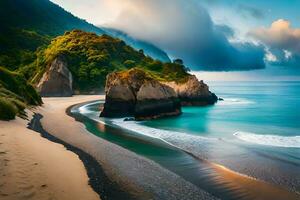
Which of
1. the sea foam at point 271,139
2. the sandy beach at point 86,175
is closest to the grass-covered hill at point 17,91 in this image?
the sandy beach at point 86,175

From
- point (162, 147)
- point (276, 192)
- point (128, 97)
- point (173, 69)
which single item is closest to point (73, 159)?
point (162, 147)

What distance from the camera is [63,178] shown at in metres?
15.3

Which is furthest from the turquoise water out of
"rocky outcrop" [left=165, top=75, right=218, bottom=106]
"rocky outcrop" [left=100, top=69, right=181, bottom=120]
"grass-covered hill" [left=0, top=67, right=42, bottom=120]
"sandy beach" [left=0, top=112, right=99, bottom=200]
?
"rocky outcrop" [left=165, top=75, right=218, bottom=106]

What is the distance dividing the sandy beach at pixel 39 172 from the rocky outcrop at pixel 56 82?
71511 millimetres

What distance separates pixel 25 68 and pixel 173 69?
4938cm

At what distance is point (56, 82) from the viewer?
93.5 metres

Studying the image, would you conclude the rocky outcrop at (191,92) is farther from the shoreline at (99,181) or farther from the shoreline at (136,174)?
the shoreline at (99,181)

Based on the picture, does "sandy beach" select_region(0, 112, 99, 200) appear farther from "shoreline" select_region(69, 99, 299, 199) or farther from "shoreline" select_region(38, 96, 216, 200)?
"shoreline" select_region(69, 99, 299, 199)

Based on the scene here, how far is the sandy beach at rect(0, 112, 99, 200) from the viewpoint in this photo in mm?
13176

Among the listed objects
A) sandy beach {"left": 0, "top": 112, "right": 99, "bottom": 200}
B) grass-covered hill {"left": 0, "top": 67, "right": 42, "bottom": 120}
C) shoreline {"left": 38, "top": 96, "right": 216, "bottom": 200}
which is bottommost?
shoreline {"left": 38, "top": 96, "right": 216, "bottom": 200}

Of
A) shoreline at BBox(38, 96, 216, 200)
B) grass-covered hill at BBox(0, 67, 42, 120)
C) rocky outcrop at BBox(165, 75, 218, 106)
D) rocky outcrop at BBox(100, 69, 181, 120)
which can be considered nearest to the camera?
shoreline at BBox(38, 96, 216, 200)

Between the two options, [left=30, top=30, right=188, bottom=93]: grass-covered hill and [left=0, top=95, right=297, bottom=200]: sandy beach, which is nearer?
[left=0, top=95, right=297, bottom=200]: sandy beach

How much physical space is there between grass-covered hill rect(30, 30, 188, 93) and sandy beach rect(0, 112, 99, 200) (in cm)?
6647

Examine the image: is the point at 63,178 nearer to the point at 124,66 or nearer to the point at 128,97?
the point at 128,97
